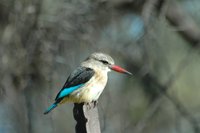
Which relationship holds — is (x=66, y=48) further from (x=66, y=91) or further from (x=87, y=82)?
(x=66, y=91)

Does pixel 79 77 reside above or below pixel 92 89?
above

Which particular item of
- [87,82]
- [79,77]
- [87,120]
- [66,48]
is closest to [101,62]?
[87,82]

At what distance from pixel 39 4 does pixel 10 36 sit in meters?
0.48

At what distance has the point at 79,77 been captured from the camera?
4.99 m

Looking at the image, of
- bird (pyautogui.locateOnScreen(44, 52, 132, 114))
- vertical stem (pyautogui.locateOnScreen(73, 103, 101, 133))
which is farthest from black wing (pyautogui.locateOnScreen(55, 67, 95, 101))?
vertical stem (pyautogui.locateOnScreen(73, 103, 101, 133))

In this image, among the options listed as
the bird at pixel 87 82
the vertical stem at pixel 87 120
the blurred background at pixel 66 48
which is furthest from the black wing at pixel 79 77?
the vertical stem at pixel 87 120

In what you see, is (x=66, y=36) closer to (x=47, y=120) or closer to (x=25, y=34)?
(x=25, y=34)

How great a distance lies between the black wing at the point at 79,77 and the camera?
4.91 meters

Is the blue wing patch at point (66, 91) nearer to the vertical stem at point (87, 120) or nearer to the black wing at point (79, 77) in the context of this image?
the black wing at point (79, 77)

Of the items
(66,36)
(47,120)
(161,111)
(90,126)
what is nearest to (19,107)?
(47,120)

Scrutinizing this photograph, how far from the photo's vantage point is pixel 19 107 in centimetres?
625

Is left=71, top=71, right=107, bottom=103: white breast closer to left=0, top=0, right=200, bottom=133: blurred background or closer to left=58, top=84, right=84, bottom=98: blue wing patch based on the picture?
left=58, top=84, right=84, bottom=98: blue wing patch

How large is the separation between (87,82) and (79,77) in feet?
0.49

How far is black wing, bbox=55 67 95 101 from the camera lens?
16.1 feet
